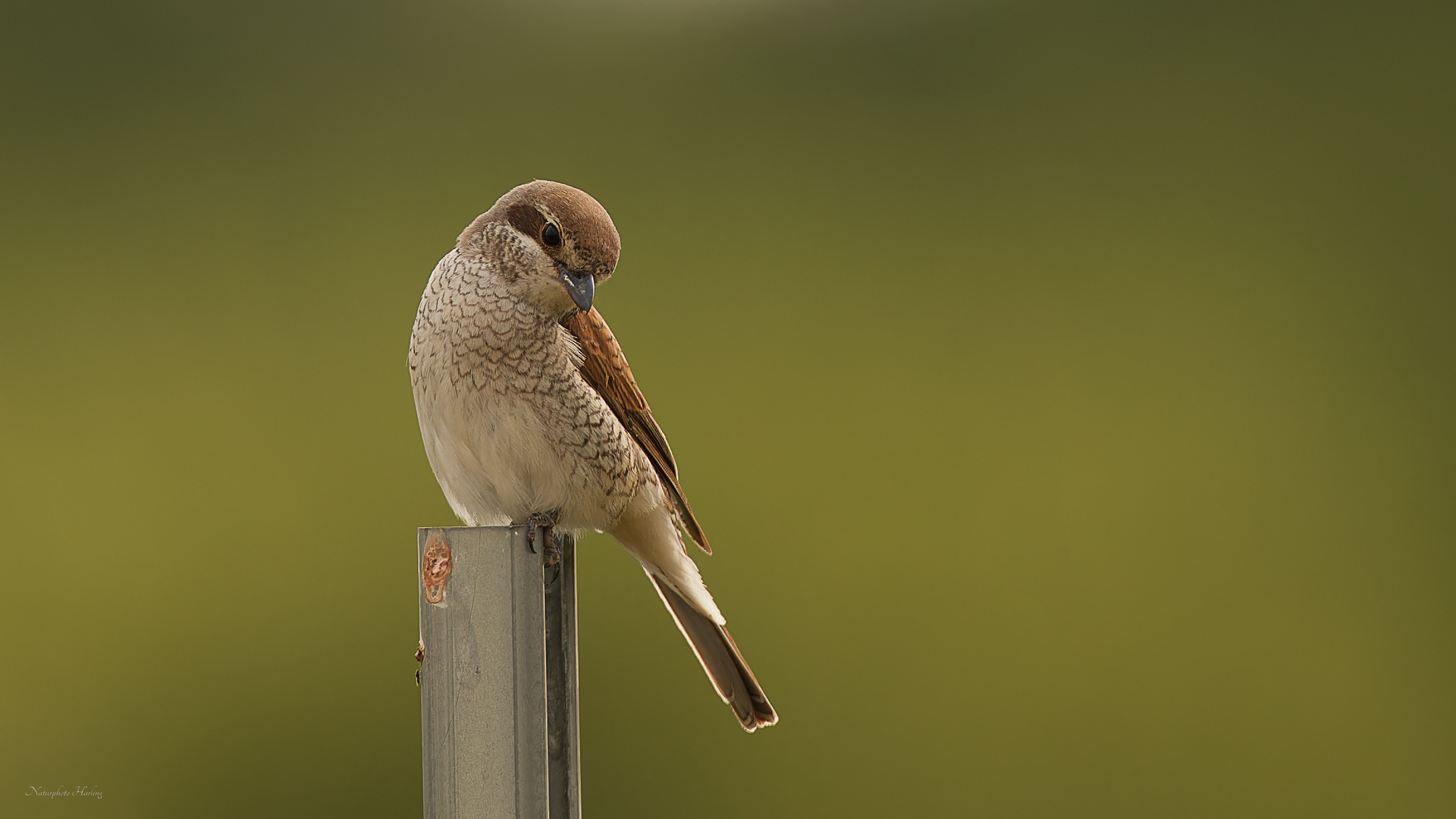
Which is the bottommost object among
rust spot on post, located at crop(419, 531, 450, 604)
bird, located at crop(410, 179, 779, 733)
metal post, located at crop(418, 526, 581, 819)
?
metal post, located at crop(418, 526, 581, 819)

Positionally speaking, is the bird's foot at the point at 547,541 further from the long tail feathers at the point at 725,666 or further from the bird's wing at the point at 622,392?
the long tail feathers at the point at 725,666

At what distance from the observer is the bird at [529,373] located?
1.34m

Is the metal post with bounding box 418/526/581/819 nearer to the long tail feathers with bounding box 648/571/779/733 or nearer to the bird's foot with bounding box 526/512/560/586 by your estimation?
the bird's foot with bounding box 526/512/560/586

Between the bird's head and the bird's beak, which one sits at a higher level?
the bird's head

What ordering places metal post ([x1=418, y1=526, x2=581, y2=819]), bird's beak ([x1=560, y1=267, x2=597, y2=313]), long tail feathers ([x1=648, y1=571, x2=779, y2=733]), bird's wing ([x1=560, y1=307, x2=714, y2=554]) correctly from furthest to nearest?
long tail feathers ([x1=648, y1=571, x2=779, y2=733])
bird's wing ([x1=560, y1=307, x2=714, y2=554])
bird's beak ([x1=560, y1=267, x2=597, y2=313])
metal post ([x1=418, y1=526, x2=581, y2=819])

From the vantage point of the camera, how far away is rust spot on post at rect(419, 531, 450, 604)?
1229mm

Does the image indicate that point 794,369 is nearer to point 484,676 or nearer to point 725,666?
point 725,666

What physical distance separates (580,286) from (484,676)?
1.74 ft

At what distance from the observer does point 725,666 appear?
67.4 inches

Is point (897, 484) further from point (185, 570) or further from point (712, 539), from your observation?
point (185, 570)

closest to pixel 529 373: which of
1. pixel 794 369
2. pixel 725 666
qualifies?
pixel 725 666

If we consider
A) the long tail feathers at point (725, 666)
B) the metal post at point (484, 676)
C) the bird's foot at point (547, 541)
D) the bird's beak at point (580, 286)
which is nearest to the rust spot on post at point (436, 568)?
the metal post at point (484, 676)

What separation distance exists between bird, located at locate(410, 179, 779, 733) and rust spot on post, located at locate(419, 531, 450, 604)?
7.6 inches

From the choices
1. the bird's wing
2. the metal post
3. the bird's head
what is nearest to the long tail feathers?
the bird's wing
